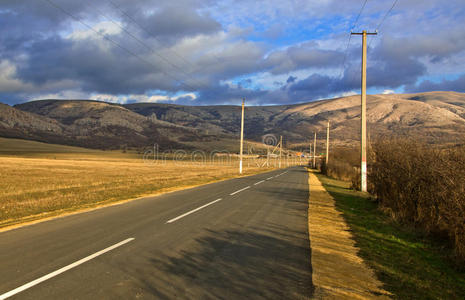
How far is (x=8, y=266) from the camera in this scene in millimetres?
6117

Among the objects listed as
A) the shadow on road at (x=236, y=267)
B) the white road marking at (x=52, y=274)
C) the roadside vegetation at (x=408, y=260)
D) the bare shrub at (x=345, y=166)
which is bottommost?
the roadside vegetation at (x=408, y=260)

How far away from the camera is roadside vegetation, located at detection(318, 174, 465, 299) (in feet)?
18.1

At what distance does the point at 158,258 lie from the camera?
6.63 m

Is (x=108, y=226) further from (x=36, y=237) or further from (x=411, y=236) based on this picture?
(x=411, y=236)

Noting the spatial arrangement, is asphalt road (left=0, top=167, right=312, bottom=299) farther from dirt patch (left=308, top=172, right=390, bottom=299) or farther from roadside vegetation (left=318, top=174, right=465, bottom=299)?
roadside vegetation (left=318, top=174, right=465, bottom=299)

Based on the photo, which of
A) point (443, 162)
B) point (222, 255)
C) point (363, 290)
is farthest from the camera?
point (443, 162)

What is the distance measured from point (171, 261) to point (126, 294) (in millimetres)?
1580

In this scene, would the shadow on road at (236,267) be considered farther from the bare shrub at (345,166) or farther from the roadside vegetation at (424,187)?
the bare shrub at (345,166)

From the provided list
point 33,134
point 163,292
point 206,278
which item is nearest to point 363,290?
point 206,278

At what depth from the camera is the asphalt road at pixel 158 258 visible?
16.8ft

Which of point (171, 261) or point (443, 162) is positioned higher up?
point (443, 162)

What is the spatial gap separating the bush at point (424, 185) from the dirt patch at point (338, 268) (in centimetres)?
229

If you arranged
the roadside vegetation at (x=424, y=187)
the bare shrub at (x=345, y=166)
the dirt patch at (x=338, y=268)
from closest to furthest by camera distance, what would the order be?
the dirt patch at (x=338, y=268) → the roadside vegetation at (x=424, y=187) → the bare shrub at (x=345, y=166)

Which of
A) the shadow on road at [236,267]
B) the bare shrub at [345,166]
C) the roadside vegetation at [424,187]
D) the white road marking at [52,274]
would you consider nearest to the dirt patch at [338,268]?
Result: the shadow on road at [236,267]
